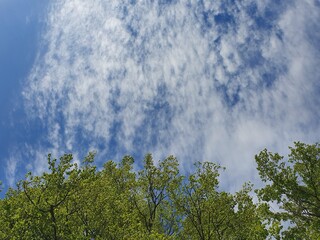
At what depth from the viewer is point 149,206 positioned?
2109 inches

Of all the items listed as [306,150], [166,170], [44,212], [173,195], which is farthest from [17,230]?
[306,150]

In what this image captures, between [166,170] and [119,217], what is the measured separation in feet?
48.9

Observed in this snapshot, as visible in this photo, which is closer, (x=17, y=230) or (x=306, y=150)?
(x=17, y=230)

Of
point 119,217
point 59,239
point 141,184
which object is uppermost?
point 141,184

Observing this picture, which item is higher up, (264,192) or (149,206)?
(149,206)

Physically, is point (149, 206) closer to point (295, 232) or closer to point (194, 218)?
point (194, 218)

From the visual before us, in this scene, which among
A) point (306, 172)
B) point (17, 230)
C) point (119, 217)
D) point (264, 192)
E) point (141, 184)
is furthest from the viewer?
point (141, 184)

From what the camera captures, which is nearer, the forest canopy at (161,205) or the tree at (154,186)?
the forest canopy at (161,205)

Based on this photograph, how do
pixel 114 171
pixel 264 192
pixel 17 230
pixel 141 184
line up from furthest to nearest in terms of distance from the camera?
pixel 114 171 < pixel 141 184 < pixel 264 192 < pixel 17 230

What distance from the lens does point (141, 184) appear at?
174 feet

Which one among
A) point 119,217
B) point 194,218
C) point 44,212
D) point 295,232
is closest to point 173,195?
point 194,218

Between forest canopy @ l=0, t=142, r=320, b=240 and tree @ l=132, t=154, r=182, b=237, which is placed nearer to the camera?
forest canopy @ l=0, t=142, r=320, b=240

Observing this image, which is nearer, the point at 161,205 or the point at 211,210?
the point at 211,210

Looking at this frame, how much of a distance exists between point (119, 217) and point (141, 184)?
13.3 metres
